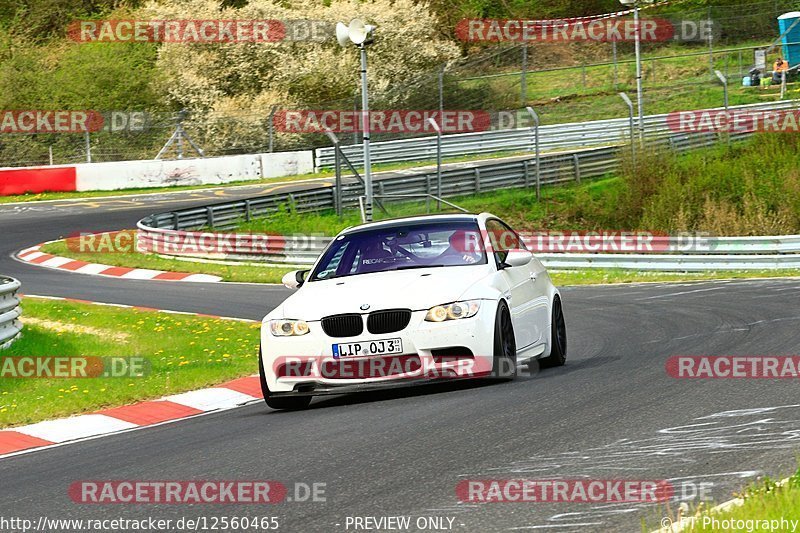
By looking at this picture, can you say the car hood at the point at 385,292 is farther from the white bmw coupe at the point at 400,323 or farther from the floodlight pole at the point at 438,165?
the floodlight pole at the point at 438,165

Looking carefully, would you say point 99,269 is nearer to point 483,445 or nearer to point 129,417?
point 129,417

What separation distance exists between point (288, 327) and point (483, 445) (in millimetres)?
2939

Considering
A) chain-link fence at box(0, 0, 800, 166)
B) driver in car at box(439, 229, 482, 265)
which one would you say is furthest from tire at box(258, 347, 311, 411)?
chain-link fence at box(0, 0, 800, 166)

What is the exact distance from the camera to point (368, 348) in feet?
31.9

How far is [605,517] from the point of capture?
220 inches

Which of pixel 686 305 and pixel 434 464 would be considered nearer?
pixel 434 464

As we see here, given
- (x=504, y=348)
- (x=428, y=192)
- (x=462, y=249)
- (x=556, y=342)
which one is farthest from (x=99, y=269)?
(x=504, y=348)

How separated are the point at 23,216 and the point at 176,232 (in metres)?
8.57

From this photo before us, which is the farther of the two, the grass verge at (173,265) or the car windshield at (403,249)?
the grass verge at (173,265)

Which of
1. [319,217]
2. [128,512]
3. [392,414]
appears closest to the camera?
[128,512]

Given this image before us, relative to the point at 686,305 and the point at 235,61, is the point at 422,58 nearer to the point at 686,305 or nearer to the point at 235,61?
the point at 235,61

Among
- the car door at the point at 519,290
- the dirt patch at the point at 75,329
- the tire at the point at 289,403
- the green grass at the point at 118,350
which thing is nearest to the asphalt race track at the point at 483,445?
the tire at the point at 289,403

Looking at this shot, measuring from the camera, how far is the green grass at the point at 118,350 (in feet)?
38.1

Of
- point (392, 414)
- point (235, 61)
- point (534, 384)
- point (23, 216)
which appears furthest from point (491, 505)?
point (235, 61)
